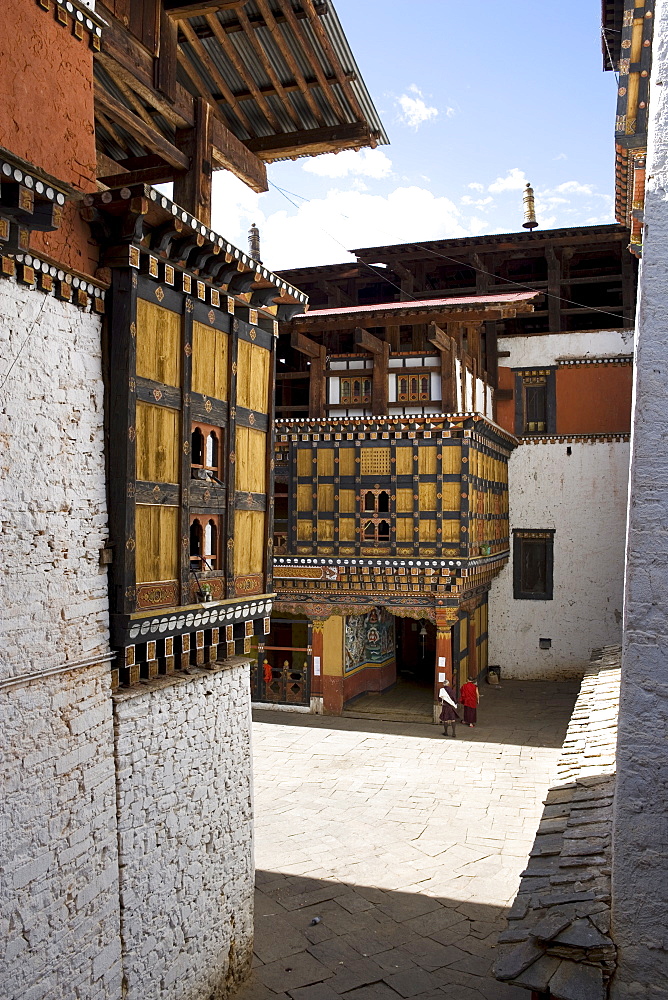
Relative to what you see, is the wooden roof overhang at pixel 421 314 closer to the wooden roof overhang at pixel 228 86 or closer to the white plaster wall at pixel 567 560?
the white plaster wall at pixel 567 560

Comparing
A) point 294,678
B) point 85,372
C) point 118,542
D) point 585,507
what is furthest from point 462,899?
point 585,507

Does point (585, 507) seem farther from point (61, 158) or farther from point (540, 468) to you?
point (61, 158)

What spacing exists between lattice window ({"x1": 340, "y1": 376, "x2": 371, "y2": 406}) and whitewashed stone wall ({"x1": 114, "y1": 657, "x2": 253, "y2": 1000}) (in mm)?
11255

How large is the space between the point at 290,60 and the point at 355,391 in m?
10.3

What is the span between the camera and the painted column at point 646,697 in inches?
172

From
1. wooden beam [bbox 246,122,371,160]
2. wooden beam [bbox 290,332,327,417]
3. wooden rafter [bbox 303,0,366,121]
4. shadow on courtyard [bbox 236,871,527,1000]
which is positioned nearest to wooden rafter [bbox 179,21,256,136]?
wooden beam [bbox 246,122,371,160]

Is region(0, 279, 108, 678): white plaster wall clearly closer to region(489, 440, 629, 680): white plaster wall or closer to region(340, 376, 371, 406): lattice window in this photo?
region(340, 376, 371, 406): lattice window

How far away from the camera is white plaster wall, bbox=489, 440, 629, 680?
2252 centimetres

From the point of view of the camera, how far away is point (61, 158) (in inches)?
254

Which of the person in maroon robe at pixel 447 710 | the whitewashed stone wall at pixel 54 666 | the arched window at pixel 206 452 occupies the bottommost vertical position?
the person in maroon robe at pixel 447 710

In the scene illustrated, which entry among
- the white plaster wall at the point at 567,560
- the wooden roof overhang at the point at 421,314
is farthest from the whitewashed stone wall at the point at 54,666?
the white plaster wall at the point at 567,560

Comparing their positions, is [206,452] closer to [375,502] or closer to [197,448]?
[197,448]

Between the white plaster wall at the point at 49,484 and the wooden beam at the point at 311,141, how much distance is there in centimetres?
507

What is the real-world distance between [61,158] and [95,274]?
94 cm
